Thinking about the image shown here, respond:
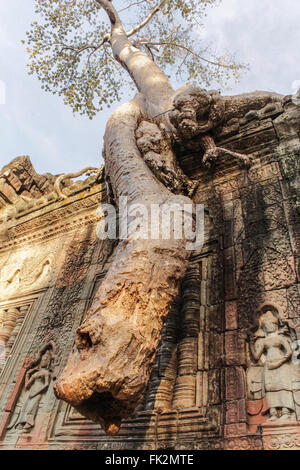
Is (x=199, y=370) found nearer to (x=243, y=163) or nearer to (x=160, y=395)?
(x=160, y=395)

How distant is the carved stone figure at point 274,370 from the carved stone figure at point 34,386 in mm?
2453

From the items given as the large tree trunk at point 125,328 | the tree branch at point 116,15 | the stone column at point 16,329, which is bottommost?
the large tree trunk at point 125,328

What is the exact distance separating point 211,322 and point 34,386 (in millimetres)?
2335

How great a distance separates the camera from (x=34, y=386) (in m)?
3.99

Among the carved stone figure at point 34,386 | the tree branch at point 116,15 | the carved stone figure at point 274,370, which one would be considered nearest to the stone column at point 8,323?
the carved stone figure at point 34,386

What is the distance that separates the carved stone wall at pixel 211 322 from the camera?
250 cm

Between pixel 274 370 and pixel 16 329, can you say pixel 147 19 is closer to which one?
pixel 16 329

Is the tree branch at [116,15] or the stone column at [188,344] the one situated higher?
the tree branch at [116,15]

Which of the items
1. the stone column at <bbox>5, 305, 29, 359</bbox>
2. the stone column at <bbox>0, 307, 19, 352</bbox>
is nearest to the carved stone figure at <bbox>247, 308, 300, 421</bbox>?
the stone column at <bbox>5, 305, 29, 359</bbox>

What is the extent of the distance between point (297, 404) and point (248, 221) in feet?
5.75

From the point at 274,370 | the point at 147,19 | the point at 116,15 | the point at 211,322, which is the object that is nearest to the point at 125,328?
the point at 274,370

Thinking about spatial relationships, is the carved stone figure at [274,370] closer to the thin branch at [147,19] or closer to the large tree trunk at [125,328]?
the large tree trunk at [125,328]

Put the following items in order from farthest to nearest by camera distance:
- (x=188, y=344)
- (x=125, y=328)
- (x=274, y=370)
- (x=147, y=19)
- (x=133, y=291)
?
(x=147, y=19)
(x=188, y=344)
(x=274, y=370)
(x=133, y=291)
(x=125, y=328)

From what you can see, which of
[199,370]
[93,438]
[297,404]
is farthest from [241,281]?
[93,438]
